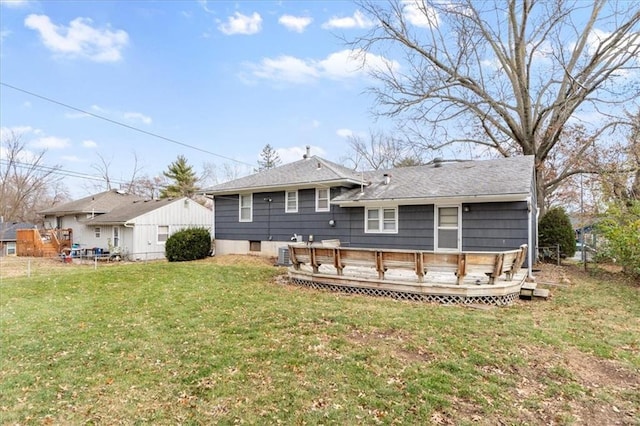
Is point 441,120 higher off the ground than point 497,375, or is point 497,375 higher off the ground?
point 441,120

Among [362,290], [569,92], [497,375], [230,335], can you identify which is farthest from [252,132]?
[497,375]

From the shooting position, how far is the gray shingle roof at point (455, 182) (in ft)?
33.4

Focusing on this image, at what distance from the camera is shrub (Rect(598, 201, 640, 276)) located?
9.64m

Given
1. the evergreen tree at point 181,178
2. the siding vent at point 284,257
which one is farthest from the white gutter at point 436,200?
the evergreen tree at point 181,178

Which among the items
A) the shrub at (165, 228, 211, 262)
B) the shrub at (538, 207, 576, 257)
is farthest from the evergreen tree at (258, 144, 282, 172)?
the shrub at (538, 207, 576, 257)

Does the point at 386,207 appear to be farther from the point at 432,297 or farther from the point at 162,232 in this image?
the point at 162,232

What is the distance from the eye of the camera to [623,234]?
982 cm

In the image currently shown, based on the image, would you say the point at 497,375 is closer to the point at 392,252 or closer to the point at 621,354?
the point at 621,354

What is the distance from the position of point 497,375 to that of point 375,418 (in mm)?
1718

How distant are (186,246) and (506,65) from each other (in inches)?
672

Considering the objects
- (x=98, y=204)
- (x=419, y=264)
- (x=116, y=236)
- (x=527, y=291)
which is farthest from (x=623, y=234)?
(x=98, y=204)

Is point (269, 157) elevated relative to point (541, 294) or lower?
elevated

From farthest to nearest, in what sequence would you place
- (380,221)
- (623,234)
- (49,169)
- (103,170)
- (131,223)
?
(103,170), (49,169), (131,223), (380,221), (623,234)

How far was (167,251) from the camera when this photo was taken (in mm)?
14430
